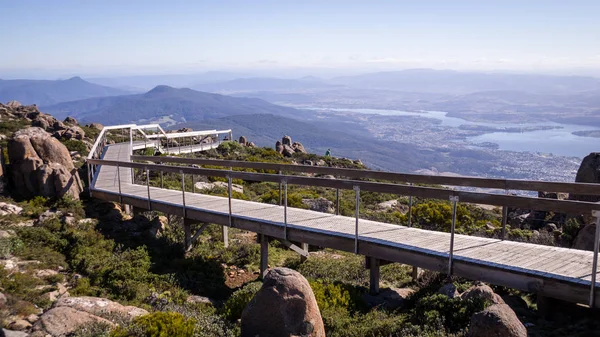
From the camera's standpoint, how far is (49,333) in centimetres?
691

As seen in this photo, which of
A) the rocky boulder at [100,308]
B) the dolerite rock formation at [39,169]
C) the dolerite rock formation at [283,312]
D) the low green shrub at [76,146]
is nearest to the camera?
the dolerite rock formation at [283,312]

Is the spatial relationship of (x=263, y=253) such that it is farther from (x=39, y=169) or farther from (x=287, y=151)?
(x=287, y=151)

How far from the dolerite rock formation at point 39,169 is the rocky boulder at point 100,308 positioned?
285 inches

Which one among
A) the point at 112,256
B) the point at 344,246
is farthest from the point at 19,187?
the point at 344,246

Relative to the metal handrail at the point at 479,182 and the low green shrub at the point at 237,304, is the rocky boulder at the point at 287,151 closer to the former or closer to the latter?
the metal handrail at the point at 479,182

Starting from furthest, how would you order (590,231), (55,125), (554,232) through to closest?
(55,125) < (554,232) < (590,231)

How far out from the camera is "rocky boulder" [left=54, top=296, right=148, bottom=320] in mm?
7754

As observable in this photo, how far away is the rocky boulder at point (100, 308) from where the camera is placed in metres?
7.75

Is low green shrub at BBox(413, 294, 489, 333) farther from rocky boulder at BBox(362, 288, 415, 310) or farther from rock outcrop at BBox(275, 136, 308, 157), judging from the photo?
rock outcrop at BBox(275, 136, 308, 157)

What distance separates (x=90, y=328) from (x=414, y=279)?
6991 millimetres

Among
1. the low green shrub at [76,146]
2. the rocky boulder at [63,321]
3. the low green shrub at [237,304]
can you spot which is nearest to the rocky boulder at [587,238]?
the low green shrub at [237,304]

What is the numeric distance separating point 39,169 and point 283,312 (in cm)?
1099

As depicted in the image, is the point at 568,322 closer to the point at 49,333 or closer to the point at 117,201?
the point at 49,333

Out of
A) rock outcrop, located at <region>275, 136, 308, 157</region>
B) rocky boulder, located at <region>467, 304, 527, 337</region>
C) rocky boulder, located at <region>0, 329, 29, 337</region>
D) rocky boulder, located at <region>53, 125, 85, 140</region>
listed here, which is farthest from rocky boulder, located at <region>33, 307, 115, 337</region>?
rock outcrop, located at <region>275, 136, 308, 157</region>
